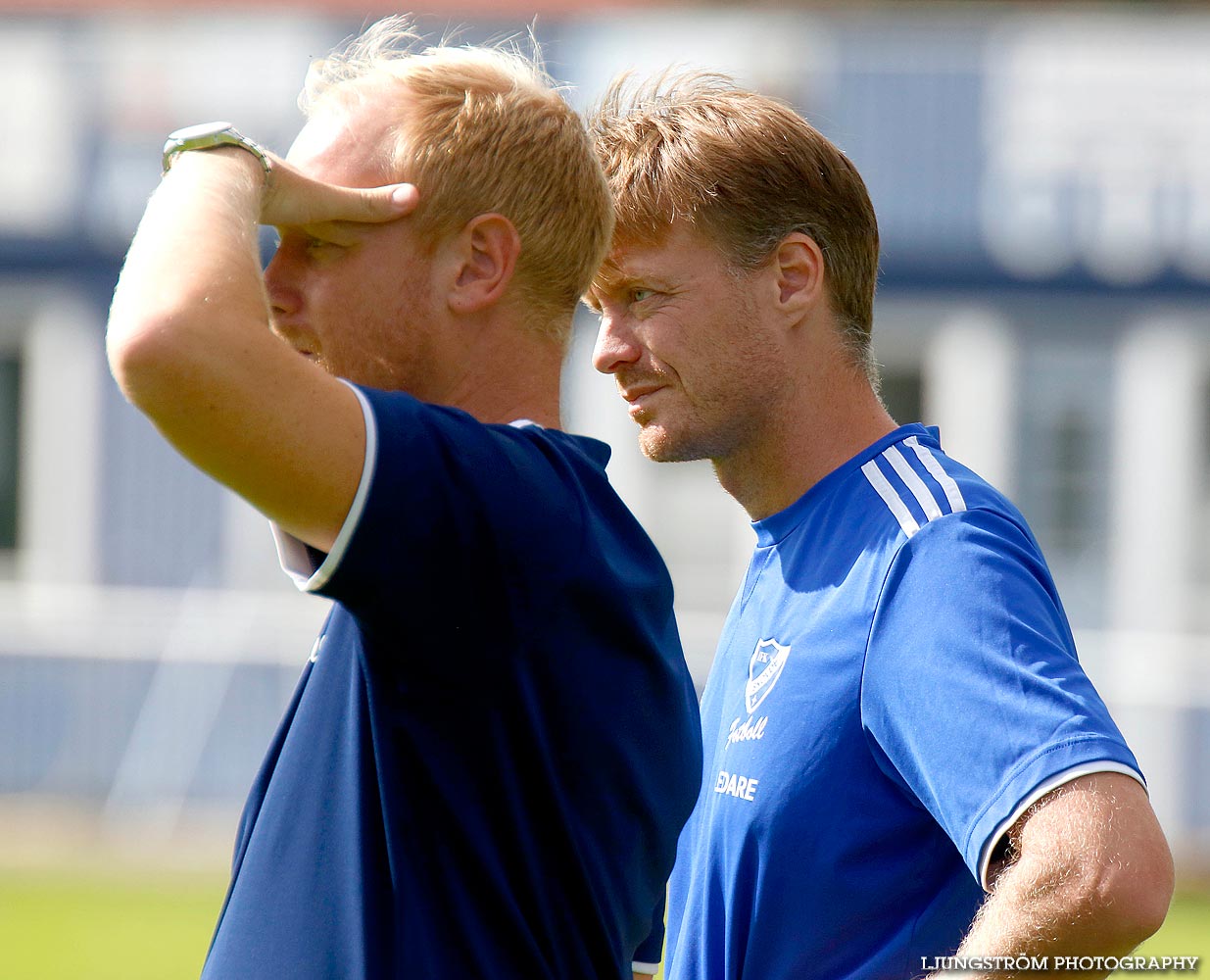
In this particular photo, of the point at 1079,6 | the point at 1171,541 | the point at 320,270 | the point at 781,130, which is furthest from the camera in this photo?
the point at 1079,6

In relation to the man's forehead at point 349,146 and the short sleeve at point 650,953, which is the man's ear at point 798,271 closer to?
the man's forehead at point 349,146

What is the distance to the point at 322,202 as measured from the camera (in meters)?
1.85

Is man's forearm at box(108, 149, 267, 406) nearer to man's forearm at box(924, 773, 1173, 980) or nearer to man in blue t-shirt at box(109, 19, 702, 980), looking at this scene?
man in blue t-shirt at box(109, 19, 702, 980)

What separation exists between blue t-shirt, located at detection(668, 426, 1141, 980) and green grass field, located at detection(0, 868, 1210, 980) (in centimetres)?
596

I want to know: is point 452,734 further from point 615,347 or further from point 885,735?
point 615,347

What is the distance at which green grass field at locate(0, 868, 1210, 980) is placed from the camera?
8.51 m

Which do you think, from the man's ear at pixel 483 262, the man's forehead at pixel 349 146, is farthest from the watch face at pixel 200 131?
the man's ear at pixel 483 262

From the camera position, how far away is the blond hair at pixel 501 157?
76.4 inches

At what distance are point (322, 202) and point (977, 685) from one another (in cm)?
104

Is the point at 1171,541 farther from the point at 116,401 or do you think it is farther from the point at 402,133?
the point at 402,133

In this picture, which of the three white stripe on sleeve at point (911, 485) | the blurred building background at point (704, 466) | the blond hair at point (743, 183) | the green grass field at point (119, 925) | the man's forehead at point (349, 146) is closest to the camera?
the man's forehead at point (349, 146)

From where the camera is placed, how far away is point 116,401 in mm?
13945

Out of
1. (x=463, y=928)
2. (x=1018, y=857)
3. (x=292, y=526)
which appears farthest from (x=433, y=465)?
(x=1018, y=857)

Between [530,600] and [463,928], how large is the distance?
38 centimetres
